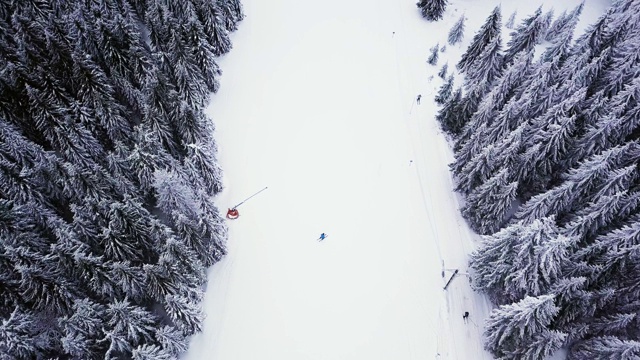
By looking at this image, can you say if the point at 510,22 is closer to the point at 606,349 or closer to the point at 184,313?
the point at 606,349

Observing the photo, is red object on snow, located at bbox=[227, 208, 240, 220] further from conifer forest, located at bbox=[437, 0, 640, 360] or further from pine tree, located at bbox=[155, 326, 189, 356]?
conifer forest, located at bbox=[437, 0, 640, 360]

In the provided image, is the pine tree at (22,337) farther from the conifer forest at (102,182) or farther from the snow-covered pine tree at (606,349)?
the snow-covered pine tree at (606,349)

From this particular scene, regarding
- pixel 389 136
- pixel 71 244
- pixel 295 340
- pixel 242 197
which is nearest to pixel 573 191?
A: pixel 389 136

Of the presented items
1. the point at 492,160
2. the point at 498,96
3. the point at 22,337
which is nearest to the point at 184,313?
the point at 22,337

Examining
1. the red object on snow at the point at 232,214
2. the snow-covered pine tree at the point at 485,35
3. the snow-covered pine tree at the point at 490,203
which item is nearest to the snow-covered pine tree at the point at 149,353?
the red object on snow at the point at 232,214

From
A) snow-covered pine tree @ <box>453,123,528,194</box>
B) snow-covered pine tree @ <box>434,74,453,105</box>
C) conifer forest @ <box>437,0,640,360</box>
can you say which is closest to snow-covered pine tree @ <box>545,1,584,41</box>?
conifer forest @ <box>437,0,640,360</box>
